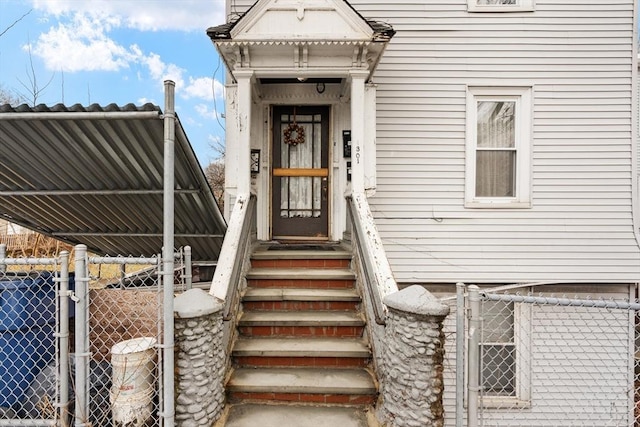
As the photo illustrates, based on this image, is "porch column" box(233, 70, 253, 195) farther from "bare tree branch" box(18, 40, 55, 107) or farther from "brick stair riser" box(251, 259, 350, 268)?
"bare tree branch" box(18, 40, 55, 107)

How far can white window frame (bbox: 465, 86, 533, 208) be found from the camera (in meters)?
5.68

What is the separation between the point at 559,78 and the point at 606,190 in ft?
6.54

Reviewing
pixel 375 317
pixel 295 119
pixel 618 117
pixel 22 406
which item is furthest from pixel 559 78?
pixel 22 406

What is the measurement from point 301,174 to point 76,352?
3995mm

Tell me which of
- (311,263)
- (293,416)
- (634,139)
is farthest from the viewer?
(634,139)

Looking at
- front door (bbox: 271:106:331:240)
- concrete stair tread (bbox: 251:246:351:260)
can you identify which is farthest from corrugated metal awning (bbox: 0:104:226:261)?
front door (bbox: 271:106:331:240)

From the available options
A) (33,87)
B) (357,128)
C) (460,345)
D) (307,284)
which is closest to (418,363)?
(460,345)

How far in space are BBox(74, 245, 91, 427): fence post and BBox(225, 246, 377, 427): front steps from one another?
116cm

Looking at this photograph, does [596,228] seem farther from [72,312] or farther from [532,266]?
[72,312]

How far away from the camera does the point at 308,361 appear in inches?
140

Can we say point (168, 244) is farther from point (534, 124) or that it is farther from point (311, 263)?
point (534, 124)

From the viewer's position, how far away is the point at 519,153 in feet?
18.9

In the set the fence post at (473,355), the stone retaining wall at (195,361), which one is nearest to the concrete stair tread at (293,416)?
the stone retaining wall at (195,361)

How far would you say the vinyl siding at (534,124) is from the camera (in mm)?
5660
